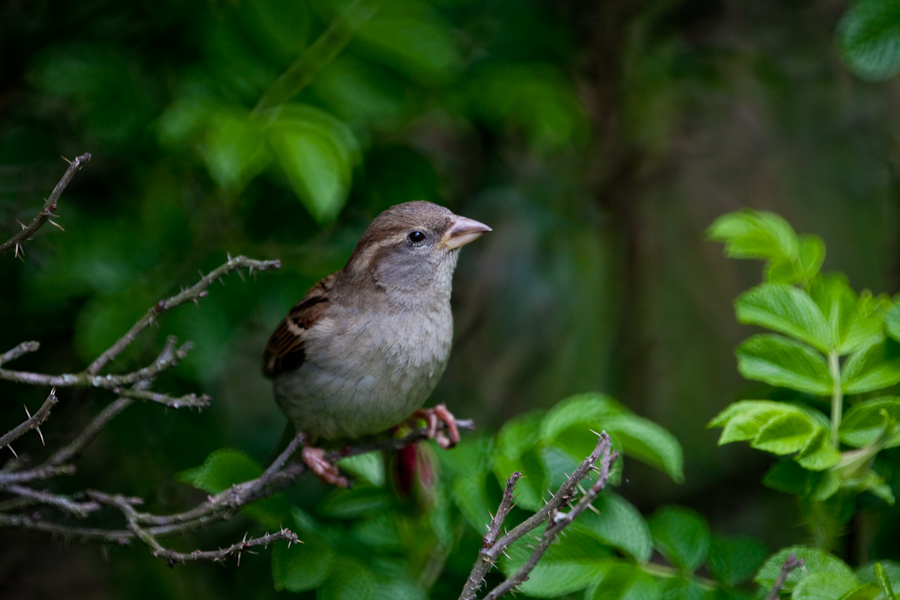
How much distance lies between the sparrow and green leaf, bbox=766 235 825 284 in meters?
0.81

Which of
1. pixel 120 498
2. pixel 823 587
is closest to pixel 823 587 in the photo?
pixel 823 587

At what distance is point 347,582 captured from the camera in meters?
1.89

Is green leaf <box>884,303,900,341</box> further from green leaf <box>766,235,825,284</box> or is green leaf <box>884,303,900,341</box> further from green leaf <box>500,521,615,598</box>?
green leaf <box>500,521,615,598</box>

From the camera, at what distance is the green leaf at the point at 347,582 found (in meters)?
1.87

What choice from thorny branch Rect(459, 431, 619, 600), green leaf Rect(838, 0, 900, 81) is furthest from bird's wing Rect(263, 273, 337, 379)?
green leaf Rect(838, 0, 900, 81)

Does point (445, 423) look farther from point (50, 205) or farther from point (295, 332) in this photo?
point (50, 205)

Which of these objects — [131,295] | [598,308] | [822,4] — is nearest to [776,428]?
[131,295]

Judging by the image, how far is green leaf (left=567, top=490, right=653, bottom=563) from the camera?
5.89 ft

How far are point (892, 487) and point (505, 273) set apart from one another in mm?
2889

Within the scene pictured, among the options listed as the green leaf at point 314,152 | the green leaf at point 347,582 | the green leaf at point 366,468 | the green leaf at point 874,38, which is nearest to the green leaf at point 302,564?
the green leaf at point 347,582

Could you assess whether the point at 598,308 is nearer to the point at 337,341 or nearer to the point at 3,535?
the point at 337,341

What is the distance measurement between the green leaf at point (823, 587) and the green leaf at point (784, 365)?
0.44m

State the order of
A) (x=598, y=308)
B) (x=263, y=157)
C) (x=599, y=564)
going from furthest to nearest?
(x=598, y=308) < (x=263, y=157) < (x=599, y=564)

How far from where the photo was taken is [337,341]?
89.3 inches
